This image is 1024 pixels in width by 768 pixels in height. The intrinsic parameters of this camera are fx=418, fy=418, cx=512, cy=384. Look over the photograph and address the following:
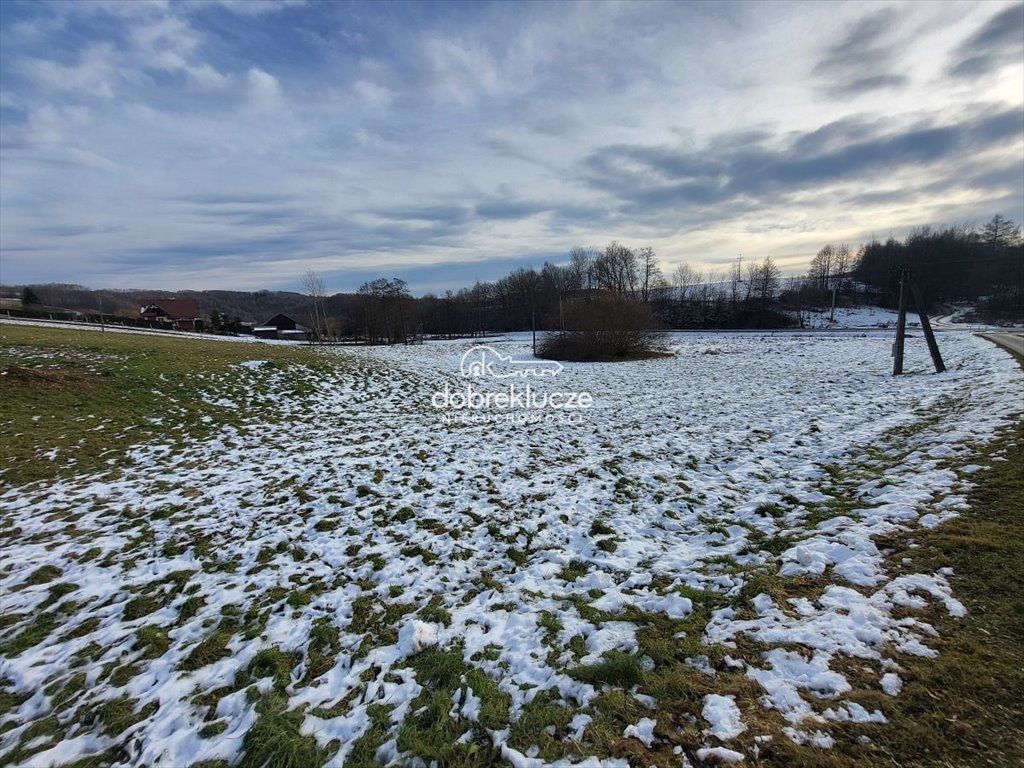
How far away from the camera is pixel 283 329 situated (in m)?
79.4

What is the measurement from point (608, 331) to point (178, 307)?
74721mm

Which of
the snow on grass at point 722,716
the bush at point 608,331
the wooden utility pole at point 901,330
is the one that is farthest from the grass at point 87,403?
the bush at point 608,331

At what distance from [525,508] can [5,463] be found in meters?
10.1

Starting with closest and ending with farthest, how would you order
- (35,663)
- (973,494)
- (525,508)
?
(35,663) < (973,494) < (525,508)

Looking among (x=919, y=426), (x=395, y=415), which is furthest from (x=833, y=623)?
(x=395, y=415)

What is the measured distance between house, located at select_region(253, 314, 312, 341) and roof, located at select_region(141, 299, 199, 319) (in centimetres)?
952

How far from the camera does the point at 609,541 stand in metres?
5.82

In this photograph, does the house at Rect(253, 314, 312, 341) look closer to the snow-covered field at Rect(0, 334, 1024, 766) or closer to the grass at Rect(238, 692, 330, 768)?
the snow-covered field at Rect(0, 334, 1024, 766)

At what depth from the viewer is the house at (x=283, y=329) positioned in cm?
7606

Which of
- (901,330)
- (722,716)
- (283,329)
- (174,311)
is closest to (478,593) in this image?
(722,716)

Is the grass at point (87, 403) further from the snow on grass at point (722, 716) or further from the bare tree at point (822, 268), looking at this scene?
the bare tree at point (822, 268)

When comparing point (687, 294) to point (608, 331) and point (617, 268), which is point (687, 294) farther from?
point (608, 331)

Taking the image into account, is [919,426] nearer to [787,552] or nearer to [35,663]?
[787,552]

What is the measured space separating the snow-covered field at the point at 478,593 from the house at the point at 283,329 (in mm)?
75870
